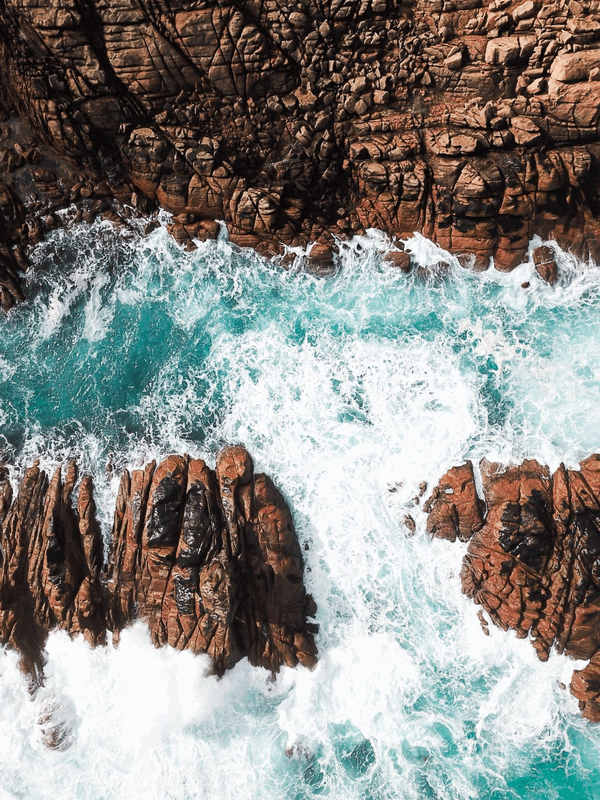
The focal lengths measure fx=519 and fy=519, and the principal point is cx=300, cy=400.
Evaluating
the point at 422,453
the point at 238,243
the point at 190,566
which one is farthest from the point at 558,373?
the point at 190,566

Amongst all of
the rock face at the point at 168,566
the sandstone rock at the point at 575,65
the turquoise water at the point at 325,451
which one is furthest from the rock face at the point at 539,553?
the sandstone rock at the point at 575,65

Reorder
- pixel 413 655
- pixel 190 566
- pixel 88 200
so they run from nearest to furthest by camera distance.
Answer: pixel 190 566 < pixel 413 655 < pixel 88 200

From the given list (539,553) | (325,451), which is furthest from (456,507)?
(325,451)

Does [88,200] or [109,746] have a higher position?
[88,200]

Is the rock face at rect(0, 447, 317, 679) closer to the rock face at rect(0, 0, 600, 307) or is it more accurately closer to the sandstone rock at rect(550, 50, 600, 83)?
the rock face at rect(0, 0, 600, 307)

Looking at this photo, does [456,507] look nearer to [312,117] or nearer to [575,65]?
[312,117]

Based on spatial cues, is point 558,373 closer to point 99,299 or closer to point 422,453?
point 422,453

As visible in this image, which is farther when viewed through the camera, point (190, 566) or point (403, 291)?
point (403, 291)

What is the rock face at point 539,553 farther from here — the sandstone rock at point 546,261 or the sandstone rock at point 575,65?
the sandstone rock at point 575,65
